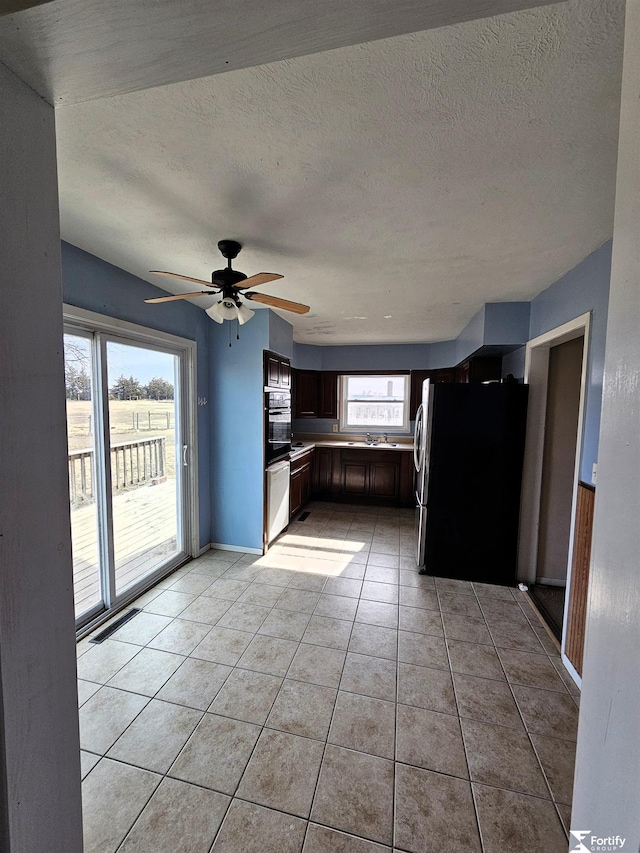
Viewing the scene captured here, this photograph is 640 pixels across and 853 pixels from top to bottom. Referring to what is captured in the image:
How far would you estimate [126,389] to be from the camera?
102 inches

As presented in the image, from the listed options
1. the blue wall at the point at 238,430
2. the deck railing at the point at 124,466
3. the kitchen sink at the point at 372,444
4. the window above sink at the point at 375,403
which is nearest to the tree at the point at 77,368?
the deck railing at the point at 124,466

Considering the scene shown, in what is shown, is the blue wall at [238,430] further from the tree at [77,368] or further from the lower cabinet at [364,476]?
the lower cabinet at [364,476]

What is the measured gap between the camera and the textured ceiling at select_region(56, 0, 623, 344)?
90 centimetres

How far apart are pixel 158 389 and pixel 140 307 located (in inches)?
27.0

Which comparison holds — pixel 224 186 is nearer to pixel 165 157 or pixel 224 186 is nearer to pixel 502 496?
pixel 165 157

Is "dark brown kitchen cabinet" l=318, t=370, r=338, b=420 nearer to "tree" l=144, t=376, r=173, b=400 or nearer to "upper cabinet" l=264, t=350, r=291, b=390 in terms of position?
"upper cabinet" l=264, t=350, r=291, b=390

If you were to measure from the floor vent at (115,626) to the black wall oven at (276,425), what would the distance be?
5.24 ft

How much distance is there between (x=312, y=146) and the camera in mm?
1206

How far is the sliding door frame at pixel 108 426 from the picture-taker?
2287 millimetres

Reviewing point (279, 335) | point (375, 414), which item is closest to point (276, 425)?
point (279, 335)

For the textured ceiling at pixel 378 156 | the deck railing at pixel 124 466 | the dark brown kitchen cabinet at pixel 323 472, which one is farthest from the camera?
the dark brown kitchen cabinet at pixel 323 472

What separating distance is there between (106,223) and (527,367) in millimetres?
3134

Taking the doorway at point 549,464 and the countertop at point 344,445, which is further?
the countertop at point 344,445

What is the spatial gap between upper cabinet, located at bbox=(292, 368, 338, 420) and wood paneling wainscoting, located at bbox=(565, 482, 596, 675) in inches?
157
